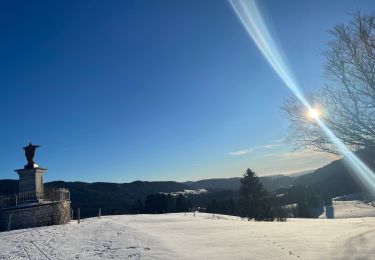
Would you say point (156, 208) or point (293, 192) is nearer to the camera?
point (156, 208)

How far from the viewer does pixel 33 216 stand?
24922 millimetres

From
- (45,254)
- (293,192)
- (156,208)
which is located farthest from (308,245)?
(293,192)

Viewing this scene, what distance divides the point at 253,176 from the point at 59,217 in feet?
114

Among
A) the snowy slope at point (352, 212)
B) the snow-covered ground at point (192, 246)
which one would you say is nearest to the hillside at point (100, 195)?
the snowy slope at point (352, 212)

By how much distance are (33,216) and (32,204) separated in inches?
30.6

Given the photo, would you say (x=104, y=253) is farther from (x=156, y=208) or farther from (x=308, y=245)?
(x=156, y=208)

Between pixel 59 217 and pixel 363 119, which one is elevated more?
pixel 363 119

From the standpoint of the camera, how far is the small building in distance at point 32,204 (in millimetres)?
24456

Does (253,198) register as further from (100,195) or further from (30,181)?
(100,195)

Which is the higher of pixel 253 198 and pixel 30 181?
pixel 30 181

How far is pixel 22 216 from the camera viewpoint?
80.5ft

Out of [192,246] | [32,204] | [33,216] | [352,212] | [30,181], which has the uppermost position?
[30,181]

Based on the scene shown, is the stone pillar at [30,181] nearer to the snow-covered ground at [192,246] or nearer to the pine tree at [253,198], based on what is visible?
the snow-covered ground at [192,246]

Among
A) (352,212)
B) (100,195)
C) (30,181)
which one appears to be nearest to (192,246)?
(30,181)
